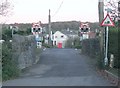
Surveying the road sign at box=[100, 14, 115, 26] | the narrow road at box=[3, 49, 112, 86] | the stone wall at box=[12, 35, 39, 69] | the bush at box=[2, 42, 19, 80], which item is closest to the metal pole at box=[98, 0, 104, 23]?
the road sign at box=[100, 14, 115, 26]

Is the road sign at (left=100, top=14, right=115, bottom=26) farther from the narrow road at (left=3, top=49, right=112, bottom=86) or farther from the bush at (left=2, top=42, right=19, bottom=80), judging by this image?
the bush at (left=2, top=42, right=19, bottom=80)

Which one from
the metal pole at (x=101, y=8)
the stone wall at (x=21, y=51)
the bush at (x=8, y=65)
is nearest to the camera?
the bush at (x=8, y=65)

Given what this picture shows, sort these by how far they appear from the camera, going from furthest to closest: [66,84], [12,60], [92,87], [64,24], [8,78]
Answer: [64,24]
[12,60]
[8,78]
[66,84]
[92,87]

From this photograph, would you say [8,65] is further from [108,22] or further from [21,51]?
[108,22]

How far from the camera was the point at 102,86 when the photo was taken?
14117 millimetres

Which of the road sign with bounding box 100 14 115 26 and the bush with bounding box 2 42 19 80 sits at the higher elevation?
the road sign with bounding box 100 14 115 26

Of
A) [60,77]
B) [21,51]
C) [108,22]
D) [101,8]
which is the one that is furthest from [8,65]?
[101,8]

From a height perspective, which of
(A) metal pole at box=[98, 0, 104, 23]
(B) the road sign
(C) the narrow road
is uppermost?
(A) metal pole at box=[98, 0, 104, 23]

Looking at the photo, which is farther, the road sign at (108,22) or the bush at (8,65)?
the road sign at (108,22)

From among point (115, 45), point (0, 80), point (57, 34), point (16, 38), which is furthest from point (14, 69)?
point (57, 34)

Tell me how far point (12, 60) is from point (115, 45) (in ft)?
17.3

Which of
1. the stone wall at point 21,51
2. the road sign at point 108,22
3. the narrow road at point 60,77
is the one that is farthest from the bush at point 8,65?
the road sign at point 108,22

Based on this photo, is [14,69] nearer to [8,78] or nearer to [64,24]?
[8,78]

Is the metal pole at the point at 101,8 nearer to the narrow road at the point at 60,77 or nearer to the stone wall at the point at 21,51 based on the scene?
the narrow road at the point at 60,77
